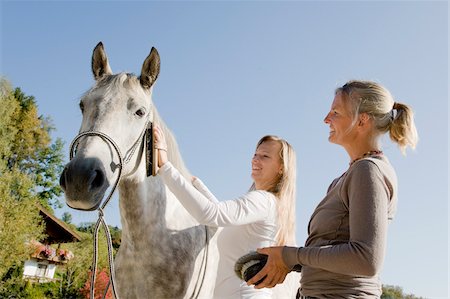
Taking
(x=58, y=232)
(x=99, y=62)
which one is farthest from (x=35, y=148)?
(x=99, y=62)

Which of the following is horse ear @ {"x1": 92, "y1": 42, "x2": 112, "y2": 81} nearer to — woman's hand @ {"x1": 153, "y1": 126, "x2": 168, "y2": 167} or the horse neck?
the horse neck

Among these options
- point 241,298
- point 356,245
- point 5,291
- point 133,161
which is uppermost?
point 133,161

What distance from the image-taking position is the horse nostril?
2.14 metres

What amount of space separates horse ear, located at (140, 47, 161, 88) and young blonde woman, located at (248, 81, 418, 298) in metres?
1.56

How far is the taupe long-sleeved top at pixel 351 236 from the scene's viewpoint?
1.34 meters

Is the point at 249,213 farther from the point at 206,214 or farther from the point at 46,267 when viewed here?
the point at 46,267

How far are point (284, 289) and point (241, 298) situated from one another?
1.03 meters

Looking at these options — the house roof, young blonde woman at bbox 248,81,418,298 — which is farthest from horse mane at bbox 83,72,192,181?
the house roof

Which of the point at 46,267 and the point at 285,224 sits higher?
the point at 285,224

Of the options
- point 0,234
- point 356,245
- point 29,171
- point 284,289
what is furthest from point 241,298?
point 29,171

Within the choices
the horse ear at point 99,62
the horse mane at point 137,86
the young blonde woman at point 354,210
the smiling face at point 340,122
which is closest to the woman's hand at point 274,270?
the young blonde woman at point 354,210

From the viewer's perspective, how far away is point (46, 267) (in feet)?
87.2

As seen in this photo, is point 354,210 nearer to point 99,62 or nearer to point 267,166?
point 267,166

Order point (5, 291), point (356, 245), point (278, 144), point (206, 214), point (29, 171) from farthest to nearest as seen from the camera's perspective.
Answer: point (29, 171)
point (5, 291)
point (278, 144)
point (206, 214)
point (356, 245)
